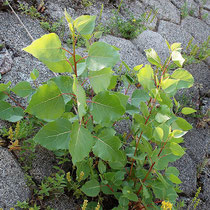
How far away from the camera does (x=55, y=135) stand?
3.64 feet

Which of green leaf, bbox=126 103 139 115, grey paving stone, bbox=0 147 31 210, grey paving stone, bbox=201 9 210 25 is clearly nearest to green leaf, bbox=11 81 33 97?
grey paving stone, bbox=0 147 31 210

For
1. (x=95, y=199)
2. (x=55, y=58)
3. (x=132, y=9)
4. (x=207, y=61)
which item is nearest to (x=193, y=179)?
(x=95, y=199)

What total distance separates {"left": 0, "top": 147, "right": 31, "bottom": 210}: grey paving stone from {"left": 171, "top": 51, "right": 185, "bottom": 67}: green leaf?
1.00 meters

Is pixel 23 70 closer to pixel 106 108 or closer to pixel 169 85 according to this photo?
pixel 106 108

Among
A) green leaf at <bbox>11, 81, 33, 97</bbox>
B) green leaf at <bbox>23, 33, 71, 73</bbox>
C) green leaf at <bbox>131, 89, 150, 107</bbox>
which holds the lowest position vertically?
green leaf at <bbox>11, 81, 33, 97</bbox>

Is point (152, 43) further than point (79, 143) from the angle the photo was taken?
Yes

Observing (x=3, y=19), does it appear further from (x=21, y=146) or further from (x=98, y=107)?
(x=98, y=107)

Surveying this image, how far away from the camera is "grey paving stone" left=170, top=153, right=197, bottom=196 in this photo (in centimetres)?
183

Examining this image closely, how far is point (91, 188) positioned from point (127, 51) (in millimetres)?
1633

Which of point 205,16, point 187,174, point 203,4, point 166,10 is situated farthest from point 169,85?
point 203,4

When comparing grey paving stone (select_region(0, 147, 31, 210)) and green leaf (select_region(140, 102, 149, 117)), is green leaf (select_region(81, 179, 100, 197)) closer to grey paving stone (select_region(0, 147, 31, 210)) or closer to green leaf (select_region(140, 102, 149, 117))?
grey paving stone (select_region(0, 147, 31, 210))

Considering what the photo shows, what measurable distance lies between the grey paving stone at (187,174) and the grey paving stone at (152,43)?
1.19 m

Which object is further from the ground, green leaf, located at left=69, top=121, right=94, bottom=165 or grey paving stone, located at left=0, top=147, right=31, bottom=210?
green leaf, located at left=69, top=121, right=94, bottom=165

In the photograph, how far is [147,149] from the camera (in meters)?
1.16
